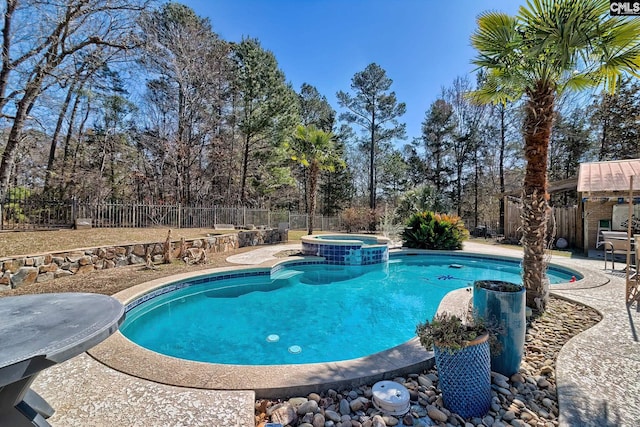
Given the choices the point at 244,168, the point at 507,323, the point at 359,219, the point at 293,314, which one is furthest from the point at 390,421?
the point at 359,219

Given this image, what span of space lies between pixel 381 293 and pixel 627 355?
4.13 meters

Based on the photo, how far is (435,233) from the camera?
12031 millimetres

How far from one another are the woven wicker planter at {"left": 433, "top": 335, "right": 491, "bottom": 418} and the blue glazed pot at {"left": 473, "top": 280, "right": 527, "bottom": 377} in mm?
529

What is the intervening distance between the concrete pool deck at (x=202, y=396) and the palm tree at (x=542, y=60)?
1.49 metres

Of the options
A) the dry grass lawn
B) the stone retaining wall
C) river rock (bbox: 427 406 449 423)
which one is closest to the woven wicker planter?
river rock (bbox: 427 406 449 423)

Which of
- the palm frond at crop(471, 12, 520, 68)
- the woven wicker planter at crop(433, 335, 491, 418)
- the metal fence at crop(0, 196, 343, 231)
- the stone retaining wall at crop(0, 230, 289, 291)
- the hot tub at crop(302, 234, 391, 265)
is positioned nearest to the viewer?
the woven wicker planter at crop(433, 335, 491, 418)

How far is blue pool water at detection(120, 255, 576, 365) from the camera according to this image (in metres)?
4.03

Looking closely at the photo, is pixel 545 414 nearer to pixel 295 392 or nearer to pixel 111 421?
pixel 295 392

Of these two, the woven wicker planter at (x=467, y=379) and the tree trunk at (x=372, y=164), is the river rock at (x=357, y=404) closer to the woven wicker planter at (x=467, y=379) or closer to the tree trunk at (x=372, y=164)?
the woven wicker planter at (x=467, y=379)

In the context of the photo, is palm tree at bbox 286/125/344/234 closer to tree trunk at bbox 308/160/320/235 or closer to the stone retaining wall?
tree trunk at bbox 308/160/320/235

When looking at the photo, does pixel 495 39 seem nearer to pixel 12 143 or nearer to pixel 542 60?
pixel 542 60

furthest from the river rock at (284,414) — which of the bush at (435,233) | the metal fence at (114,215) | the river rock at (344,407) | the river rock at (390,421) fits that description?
the bush at (435,233)

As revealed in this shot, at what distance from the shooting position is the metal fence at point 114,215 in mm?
8766

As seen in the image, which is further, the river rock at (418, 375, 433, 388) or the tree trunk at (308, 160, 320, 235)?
the tree trunk at (308, 160, 320, 235)
